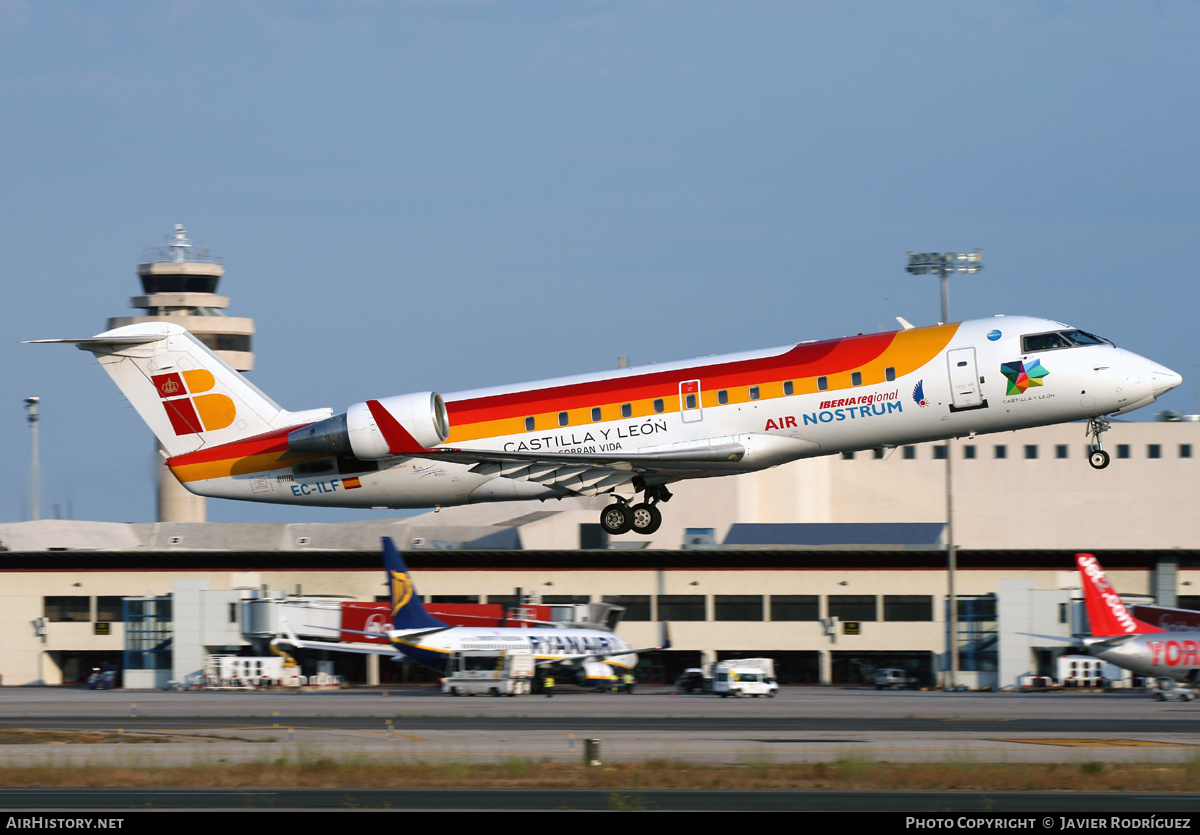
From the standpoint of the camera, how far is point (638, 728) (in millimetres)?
35625

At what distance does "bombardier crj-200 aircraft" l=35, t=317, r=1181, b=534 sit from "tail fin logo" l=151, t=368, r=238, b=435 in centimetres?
3

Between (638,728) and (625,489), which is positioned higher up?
(625,489)

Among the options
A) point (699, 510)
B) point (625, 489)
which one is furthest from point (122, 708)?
point (699, 510)

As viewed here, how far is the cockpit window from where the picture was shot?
2730cm

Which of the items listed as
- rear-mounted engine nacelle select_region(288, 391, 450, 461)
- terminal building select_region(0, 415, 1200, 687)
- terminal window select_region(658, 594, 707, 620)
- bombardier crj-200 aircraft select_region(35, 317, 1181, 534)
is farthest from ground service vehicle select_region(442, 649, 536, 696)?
rear-mounted engine nacelle select_region(288, 391, 450, 461)

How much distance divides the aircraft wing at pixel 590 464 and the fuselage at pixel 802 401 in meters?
0.13

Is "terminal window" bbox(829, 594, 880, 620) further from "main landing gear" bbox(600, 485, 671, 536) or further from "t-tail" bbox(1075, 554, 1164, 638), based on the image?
"main landing gear" bbox(600, 485, 671, 536)

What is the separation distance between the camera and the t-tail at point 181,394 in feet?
102

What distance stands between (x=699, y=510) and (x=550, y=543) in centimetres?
988

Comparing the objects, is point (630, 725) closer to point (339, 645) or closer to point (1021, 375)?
point (1021, 375)

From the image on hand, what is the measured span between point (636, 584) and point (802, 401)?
4029cm

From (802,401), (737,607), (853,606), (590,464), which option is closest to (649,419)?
(590,464)
